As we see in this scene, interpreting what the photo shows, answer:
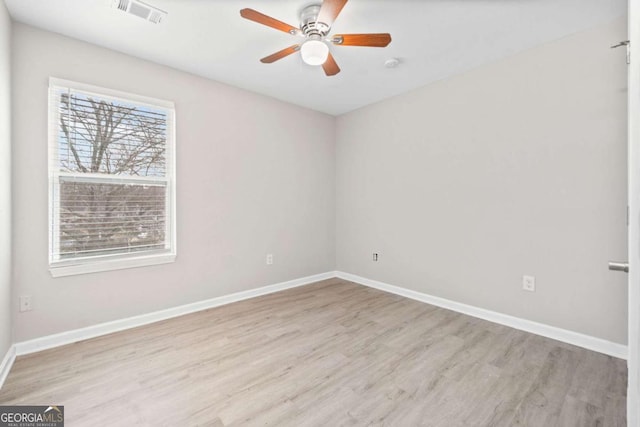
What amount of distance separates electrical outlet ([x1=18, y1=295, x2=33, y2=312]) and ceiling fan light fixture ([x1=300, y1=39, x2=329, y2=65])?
2.78 meters

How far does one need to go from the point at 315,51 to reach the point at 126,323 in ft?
9.23

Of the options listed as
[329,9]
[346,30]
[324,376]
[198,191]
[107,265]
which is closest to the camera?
[329,9]

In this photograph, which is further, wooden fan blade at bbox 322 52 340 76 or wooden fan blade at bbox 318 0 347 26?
wooden fan blade at bbox 322 52 340 76

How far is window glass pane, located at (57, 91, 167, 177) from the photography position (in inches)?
92.7

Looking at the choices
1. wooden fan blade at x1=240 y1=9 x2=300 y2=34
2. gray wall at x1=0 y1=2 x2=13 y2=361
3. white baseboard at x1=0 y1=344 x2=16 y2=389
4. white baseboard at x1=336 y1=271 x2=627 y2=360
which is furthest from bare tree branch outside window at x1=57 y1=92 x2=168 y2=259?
white baseboard at x1=336 y1=271 x2=627 y2=360

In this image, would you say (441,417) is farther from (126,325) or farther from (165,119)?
(165,119)

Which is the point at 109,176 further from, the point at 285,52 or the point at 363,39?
the point at 363,39

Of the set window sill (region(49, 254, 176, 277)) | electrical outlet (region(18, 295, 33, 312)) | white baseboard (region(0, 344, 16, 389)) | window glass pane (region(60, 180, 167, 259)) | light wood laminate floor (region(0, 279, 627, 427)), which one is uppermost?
window glass pane (region(60, 180, 167, 259))

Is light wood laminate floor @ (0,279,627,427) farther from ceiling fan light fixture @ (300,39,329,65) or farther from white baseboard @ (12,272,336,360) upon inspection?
ceiling fan light fixture @ (300,39,329,65)

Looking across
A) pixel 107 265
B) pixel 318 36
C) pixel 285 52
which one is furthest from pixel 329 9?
pixel 107 265

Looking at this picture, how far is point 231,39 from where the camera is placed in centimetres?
240

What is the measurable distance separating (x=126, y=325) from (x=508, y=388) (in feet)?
10.0

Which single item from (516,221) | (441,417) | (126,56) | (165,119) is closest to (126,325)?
(165,119)

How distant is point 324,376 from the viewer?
192 centimetres
